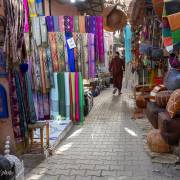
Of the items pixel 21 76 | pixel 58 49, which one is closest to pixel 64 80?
pixel 58 49

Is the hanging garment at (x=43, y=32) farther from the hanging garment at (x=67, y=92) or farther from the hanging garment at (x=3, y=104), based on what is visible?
the hanging garment at (x=3, y=104)

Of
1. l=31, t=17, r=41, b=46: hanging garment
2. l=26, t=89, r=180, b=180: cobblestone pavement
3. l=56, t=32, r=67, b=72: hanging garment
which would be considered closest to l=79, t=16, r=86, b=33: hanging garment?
l=56, t=32, r=67, b=72: hanging garment

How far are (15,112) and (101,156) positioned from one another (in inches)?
58.2

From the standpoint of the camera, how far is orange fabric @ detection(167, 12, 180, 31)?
15.7ft

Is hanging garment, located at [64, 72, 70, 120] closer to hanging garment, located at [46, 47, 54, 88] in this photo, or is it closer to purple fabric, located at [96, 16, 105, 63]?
hanging garment, located at [46, 47, 54, 88]

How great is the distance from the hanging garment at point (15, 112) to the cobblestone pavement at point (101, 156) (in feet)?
1.88

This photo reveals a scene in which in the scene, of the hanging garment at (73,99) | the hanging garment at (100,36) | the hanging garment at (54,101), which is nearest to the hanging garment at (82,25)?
the hanging garment at (100,36)

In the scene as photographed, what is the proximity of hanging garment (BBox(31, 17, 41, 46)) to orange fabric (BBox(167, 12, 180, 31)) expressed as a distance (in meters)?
3.50

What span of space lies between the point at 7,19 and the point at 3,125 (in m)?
1.51

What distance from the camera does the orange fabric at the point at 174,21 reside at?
477 centimetres

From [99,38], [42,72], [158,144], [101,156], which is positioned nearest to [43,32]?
[42,72]

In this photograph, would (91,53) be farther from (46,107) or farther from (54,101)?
(46,107)

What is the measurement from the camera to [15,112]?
4.94m

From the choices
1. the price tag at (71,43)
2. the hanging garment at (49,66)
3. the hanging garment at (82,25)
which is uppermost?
the hanging garment at (82,25)
